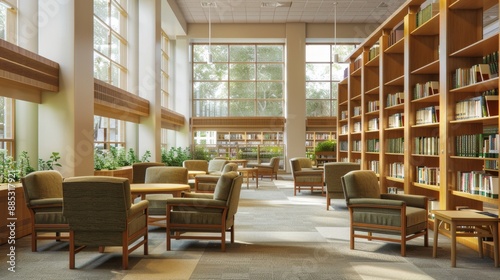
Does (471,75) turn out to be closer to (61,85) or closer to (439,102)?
(439,102)

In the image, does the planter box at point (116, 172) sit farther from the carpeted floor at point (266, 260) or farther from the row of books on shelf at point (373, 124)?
the row of books on shelf at point (373, 124)

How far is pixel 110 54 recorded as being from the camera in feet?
38.6

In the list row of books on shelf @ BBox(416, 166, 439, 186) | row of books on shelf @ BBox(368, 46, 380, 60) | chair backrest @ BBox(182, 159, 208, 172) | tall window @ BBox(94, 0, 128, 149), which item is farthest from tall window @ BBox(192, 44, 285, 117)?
row of books on shelf @ BBox(416, 166, 439, 186)

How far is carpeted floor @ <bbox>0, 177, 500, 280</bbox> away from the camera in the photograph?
15.5 ft

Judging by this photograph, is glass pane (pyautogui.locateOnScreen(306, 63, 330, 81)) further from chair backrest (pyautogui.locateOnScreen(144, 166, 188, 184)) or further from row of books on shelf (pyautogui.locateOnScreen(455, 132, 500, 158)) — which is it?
row of books on shelf (pyautogui.locateOnScreen(455, 132, 500, 158))

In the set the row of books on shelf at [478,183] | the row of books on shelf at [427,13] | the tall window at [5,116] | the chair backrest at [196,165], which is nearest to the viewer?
the row of books on shelf at [478,183]

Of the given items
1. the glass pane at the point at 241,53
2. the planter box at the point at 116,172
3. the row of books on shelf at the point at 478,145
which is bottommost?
the planter box at the point at 116,172

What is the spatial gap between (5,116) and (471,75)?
21.6 ft

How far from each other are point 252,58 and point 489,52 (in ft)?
50.9

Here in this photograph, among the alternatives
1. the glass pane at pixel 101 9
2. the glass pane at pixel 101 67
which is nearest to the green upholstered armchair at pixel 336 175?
the glass pane at pixel 101 67

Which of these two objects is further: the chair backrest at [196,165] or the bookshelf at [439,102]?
the chair backrest at [196,165]

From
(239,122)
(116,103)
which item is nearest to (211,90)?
(239,122)

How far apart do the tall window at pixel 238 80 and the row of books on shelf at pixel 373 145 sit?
34.0 feet

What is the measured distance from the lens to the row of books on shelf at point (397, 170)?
8703 mm
